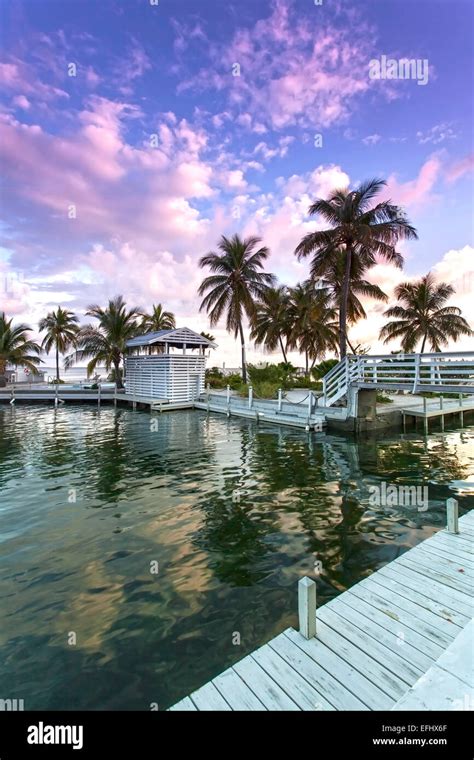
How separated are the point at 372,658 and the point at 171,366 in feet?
67.7

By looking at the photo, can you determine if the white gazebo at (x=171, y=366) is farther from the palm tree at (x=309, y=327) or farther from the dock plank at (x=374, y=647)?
the dock plank at (x=374, y=647)

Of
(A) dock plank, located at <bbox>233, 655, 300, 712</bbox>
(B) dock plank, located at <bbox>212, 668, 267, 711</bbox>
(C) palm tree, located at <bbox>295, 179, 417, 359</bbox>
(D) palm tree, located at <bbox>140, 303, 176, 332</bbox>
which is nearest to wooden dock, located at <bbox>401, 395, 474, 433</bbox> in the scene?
(C) palm tree, located at <bbox>295, 179, 417, 359</bbox>

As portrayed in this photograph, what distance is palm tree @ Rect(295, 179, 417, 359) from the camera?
19.1 m

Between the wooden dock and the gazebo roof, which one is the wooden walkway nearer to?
the wooden dock

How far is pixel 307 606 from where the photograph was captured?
119 inches

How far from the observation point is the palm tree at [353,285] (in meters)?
22.7

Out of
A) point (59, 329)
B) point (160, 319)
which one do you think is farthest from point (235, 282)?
point (59, 329)

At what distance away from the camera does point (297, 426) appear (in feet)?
51.9

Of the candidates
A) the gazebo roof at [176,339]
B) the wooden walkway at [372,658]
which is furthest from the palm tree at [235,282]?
the wooden walkway at [372,658]

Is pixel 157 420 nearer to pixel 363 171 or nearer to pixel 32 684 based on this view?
pixel 32 684

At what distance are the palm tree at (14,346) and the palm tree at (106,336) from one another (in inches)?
325

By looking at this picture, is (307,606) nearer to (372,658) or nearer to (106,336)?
(372,658)

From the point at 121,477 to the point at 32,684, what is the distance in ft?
20.1
